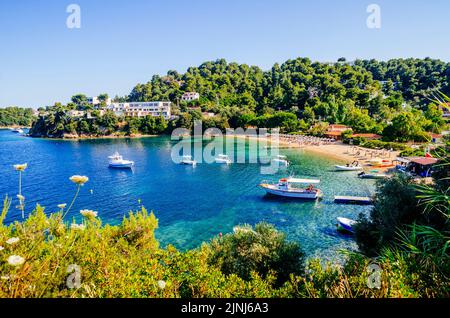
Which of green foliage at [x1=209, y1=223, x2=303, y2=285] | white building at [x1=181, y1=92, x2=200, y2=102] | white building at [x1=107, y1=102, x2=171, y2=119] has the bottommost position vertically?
green foliage at [x1=209, y1=223, x2=303, y2=285]

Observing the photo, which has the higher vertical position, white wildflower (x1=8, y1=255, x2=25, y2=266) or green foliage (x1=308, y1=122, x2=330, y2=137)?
green foliage (x1=308, y1=122, x2=330, y2=137)

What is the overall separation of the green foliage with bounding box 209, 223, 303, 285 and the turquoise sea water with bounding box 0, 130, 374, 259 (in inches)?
236

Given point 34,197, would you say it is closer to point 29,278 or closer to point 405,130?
point 29,278

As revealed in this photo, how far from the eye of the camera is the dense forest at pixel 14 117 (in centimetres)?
16412

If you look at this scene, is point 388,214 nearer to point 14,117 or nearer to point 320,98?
point 320,98

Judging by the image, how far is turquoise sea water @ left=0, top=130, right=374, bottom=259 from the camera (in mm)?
21453

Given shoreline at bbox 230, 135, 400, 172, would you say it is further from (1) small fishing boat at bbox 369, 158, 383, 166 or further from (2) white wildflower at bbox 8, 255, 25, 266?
(2) white wildflower at bbox 8, 255, 25, 266

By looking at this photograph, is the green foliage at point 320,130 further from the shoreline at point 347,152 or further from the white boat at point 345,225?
the white boat at point 345,225

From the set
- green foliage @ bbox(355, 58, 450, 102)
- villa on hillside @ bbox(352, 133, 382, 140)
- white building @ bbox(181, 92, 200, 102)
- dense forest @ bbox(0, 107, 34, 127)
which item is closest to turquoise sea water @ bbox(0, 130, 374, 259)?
villa on hillside @ bbox(352, 133, 382, 140)

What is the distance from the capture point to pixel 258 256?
39.8 feet

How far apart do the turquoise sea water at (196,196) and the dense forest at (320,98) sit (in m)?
30.6

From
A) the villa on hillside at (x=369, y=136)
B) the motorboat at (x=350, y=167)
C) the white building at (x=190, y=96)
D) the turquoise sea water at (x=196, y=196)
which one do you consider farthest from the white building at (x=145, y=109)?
the motorboat at (x=350, y=167)

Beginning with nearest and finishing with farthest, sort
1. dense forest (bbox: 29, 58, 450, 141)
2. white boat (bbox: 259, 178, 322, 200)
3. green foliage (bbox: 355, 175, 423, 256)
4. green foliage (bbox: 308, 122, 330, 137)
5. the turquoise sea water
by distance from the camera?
green foliage (bbox: 355, 175, 423, 256)
the turquoise sea water
white boat (bbox: 259, 178, 322, 200)
dense forest (bbox: 29, 58, 450, 141)
green foliage (bbox: 308, 122, 330, 137)
